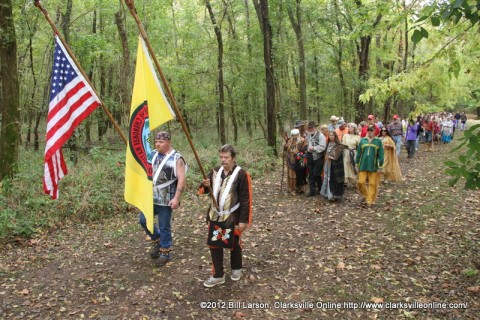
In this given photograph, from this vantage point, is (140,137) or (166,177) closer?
(140,137)

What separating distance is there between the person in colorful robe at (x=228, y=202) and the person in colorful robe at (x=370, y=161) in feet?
15.9

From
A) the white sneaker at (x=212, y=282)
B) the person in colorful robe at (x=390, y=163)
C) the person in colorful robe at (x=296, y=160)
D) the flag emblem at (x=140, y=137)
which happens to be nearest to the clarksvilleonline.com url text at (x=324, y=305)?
the white sneaker at (x=212, y=282)

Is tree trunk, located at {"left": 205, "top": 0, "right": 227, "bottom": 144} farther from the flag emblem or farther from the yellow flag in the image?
the flag emblem

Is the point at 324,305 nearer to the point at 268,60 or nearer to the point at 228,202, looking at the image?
the point at 228,202

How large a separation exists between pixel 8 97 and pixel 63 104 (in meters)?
4.78

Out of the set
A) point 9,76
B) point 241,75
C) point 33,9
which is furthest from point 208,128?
point 9,76

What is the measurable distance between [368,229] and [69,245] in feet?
20.5

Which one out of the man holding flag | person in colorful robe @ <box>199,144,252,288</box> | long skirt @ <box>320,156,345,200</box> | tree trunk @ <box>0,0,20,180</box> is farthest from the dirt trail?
tree trunk @ <box>0,0,20,180</box>

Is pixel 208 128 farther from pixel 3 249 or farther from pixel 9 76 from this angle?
pixel 3 249

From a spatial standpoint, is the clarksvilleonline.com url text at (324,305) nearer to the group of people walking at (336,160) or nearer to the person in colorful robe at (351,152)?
the group of people walking at (336,160)

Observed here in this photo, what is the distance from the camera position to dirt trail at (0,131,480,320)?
478 centimetres

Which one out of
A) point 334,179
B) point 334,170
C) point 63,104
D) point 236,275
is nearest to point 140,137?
point 63,104

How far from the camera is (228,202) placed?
16.4ft

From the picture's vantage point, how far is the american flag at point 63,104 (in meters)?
4.84
